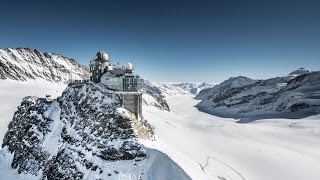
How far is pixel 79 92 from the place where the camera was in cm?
4900

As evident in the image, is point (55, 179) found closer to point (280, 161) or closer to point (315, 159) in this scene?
point (280, 161)

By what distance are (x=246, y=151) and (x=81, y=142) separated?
3624 cm

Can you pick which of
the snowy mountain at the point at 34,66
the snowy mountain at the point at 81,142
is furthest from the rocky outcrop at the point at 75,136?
the snowy mountain at the point at 34,66

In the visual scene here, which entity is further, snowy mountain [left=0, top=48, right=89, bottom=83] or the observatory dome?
snowy mountain [left=0, top=48, right=89, bottom=83]

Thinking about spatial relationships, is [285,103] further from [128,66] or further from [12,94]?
[12,94]

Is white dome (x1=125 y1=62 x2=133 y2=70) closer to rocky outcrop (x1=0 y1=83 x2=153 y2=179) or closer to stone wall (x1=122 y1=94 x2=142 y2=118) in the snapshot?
rocky outcrop (x1=0 y1=83 x2=153 y2=179)

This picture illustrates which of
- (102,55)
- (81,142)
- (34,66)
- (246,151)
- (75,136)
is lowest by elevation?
(246,151)

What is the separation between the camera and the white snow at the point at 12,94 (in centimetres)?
8186

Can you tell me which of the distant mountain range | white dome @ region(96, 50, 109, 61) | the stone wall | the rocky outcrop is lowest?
the rocky outcrop

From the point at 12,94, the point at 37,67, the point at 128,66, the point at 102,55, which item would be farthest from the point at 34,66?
the point at 128,66

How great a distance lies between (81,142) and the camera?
41812 mm

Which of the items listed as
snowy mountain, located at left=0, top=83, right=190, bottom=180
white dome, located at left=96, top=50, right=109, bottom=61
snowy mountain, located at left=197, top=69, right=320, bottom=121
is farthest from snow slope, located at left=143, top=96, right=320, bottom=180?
snowy mountain, located at left=197, top=69, right=320, bottom=121

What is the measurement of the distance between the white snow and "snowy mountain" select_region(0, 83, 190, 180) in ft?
66.1

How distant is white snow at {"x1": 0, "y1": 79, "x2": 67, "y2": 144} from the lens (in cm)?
8186
